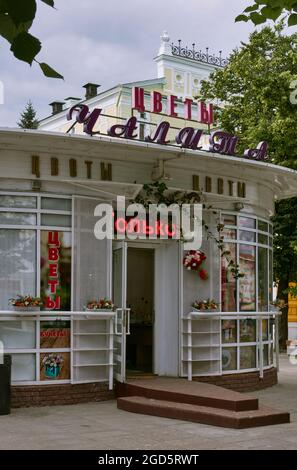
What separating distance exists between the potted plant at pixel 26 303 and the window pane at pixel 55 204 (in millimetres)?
1503

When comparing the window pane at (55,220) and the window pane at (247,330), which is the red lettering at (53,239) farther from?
the window pane at (247,330)

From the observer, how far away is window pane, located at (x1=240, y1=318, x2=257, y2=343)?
1435 cm

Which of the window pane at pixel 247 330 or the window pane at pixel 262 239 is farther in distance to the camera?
the window pane at pixel 262 239

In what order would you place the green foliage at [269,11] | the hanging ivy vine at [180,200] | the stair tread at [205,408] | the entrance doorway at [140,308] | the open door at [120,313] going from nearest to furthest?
the green foliage at [269,11] → the stair tread at [205,408] → the open door at [120,313] → the hanging ivy vine at [180,200] → the entrance doorway at [140,308]

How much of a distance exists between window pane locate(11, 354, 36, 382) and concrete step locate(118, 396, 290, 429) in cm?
161

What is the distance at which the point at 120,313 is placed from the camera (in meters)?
12.8

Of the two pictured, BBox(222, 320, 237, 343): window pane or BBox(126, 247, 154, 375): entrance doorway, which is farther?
BBox(126, 247, 154, 375): entrance doorway

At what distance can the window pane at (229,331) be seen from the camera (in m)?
14.0

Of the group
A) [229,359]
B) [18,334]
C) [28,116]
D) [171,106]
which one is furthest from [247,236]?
[28,116]

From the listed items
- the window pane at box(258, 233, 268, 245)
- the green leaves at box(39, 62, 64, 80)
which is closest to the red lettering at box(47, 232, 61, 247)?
the window pane at box(258, 233, 268, 245)

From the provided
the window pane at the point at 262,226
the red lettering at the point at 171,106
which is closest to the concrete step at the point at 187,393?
the window pane at the point at 262,226

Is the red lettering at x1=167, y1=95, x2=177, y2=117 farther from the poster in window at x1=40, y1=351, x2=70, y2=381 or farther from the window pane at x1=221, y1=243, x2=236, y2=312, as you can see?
the poster in window at x1=40, y1=351, x2=70, y2=381

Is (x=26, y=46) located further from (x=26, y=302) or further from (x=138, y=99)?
(x=138, y=99)

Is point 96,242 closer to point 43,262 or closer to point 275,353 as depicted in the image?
point 43,262
